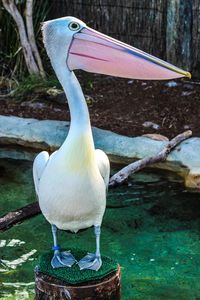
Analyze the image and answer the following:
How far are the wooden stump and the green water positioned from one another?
89 centimetres

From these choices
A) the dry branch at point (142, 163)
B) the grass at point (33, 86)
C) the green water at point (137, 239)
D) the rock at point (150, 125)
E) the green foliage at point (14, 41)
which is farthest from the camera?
the green foliage at point (14, 41)

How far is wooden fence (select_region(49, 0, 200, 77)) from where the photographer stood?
22.6 ft

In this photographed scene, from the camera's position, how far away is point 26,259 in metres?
3.79

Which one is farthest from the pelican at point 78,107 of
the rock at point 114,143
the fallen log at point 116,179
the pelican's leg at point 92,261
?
the rock at point 114,143

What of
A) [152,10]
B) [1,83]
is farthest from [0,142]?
[152,10]

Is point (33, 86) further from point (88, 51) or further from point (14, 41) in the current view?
point (88, 51)

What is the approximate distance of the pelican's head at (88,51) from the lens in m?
2.46

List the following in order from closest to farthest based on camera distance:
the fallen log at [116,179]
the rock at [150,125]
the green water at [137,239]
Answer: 1. the fallen log at [116,179]
2. the green water at [137,239]
3. the rock at [150,125]

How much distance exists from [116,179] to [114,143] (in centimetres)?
118

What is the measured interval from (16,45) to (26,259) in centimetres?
445

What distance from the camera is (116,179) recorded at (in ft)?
13.1

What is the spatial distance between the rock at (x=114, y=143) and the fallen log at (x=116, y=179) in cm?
9

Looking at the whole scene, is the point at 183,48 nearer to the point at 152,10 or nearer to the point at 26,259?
the point at 152,10

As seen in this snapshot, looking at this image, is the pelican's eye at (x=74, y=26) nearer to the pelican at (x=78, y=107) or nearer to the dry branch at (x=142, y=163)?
the pelican at (x=78, y=107)
